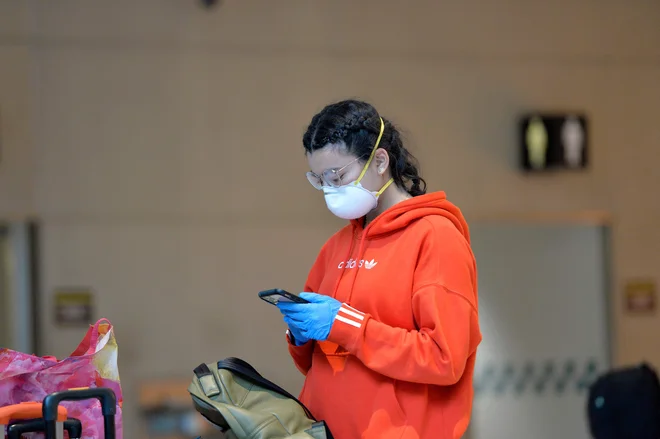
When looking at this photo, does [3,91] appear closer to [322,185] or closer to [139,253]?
[139,253]

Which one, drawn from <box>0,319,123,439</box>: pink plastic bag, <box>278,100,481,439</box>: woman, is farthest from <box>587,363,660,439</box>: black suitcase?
<box>0,319,123,439</box>: pink plastic bag

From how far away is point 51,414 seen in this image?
160cm

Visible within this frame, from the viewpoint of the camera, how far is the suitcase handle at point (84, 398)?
62.8 inches

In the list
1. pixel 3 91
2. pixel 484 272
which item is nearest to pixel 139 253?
pixel 3 91

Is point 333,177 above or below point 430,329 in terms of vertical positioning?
above

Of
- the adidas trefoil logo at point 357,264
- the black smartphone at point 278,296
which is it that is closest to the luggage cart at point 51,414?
the black smartphone at point 278,296

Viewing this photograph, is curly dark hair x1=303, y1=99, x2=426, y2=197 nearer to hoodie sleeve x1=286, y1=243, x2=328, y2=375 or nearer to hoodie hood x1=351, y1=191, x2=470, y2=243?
hoodie hood x1=351, y1=191, x2=470, y2=243

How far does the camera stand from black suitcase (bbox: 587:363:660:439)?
2.14m

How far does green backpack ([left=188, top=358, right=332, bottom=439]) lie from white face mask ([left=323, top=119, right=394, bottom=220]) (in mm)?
426

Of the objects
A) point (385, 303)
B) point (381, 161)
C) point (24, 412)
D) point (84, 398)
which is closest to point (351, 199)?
point (381, 161)

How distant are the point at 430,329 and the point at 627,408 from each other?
728 mm

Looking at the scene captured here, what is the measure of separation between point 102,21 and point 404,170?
2.81m

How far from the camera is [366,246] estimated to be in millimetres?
1982

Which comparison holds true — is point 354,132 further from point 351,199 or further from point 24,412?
point 24,412
